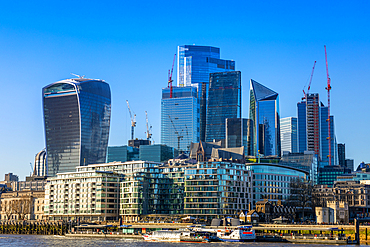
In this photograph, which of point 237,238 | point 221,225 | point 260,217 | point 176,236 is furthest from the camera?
point 260,217

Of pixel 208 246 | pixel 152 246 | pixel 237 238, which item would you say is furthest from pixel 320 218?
pixel 152 246

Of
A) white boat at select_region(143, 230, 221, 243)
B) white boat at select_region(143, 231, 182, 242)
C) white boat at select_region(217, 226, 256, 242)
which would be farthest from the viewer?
white boat at select_region(143, 231, 182, 242)

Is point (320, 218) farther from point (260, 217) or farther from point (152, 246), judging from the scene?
point (152, 246)

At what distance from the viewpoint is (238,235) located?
15512cm

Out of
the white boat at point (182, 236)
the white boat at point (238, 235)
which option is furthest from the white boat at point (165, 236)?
the white boat at point (238, 235)

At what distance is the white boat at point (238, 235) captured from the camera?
6122 inches

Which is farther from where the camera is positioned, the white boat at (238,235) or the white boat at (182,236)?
the white boat at (182,236)

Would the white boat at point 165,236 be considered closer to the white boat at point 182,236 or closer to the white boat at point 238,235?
the white boat at point 182,236

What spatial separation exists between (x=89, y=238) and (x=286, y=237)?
71674 millimetres

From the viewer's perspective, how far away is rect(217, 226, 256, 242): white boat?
155500 millimetres

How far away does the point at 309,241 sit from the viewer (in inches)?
5915

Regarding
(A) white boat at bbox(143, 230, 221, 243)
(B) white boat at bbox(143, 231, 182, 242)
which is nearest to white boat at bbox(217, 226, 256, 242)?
(A) white boat at bbox(143, 230, 221, 243)

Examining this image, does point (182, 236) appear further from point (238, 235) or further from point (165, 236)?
point (238, 235)

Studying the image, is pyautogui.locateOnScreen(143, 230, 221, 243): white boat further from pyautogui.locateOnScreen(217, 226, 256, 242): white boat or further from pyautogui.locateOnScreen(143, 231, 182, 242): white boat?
pyautogui.locateOnScreen(217, 226, 256, 242): white boat
